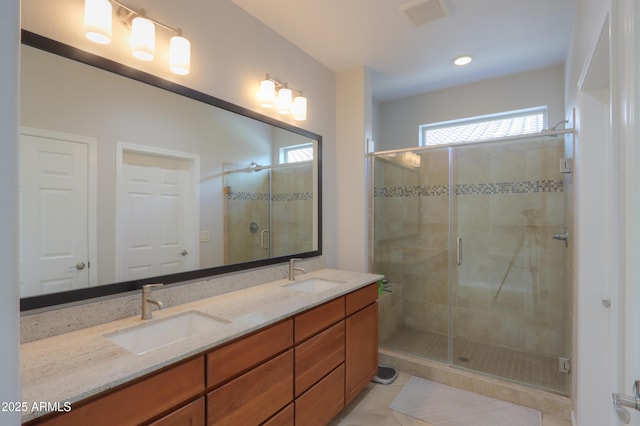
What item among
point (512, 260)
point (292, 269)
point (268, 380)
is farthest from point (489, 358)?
point (268, 380)

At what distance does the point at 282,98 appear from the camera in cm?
229

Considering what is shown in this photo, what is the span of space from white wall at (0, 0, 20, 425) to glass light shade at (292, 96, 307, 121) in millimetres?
2006

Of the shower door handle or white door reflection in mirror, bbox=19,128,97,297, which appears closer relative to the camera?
white door reflection in mirror, bbox=19,128,97,297

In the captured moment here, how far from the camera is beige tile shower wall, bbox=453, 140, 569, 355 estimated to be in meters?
2.56

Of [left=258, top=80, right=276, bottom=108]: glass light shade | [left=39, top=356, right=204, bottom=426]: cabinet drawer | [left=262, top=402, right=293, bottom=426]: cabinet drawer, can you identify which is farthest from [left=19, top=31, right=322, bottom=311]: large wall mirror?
[left=262, top=402, right=293, bottom=426]: cabinet drawer

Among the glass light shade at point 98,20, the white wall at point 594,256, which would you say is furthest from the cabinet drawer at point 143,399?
the white wall at point 594,256

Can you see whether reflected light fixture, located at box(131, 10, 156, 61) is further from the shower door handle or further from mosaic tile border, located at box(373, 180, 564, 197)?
mosaic tile border, located at box(373, 180, 564, 197)

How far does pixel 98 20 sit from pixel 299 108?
1.38m

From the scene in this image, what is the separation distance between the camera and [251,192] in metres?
2.10

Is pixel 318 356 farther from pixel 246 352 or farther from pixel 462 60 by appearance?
pixel 462 60

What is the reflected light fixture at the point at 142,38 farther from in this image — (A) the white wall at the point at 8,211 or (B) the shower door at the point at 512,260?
(B) the shower door at the point at 512,260

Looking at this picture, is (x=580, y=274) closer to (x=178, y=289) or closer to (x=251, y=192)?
(x=251, y=192)

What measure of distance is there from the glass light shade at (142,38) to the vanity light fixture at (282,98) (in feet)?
2.62

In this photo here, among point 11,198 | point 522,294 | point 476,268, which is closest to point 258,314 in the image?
point 11,198
